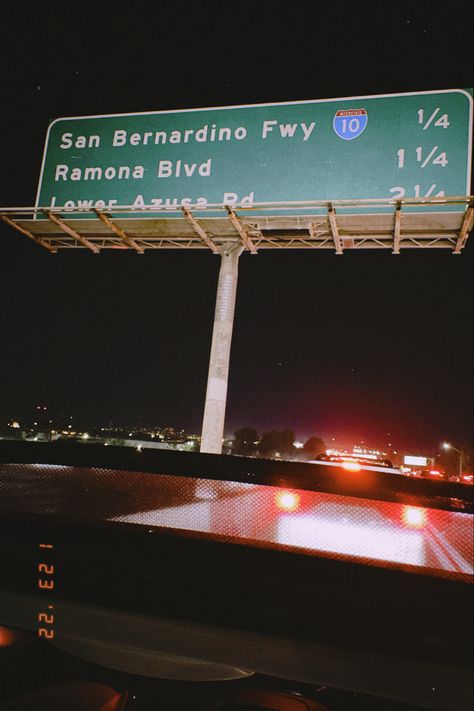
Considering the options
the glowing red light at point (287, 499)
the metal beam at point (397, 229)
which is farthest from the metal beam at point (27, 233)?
the glowing red light at point (287, 499)

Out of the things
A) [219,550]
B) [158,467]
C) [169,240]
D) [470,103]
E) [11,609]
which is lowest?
[11,609]

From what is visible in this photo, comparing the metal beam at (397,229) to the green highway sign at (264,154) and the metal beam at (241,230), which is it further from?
the metal beam at (241,230)

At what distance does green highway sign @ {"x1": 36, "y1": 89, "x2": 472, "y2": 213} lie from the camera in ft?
30.9

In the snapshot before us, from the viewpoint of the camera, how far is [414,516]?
1687 millimetres

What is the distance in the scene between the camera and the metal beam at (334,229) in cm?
1004

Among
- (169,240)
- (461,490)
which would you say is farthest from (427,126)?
(461,490)

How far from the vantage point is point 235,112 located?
34.4ft

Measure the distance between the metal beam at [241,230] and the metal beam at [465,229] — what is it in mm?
4636

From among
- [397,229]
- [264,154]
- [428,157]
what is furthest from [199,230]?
[428,157]

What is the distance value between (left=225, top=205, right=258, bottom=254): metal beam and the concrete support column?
0.30 meters

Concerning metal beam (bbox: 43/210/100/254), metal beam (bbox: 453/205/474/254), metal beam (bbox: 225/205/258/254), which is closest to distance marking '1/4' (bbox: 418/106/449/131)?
metal beam (bbox: 453/205/474/254)

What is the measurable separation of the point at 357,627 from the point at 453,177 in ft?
31.4

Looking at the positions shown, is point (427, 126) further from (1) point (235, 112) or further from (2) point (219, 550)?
(2) point (219, 550)

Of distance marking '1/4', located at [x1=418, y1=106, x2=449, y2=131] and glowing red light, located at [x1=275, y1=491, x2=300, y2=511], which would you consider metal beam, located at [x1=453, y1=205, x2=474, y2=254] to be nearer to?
distance marking '1/4', located at [x1=418, y1=106, x2=449, y2=131]
